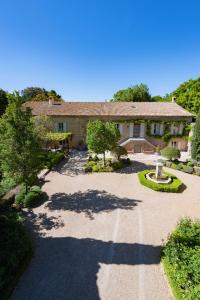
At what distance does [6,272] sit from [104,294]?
335 centimetres

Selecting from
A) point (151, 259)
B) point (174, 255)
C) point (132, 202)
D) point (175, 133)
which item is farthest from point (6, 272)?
point (175, 133)

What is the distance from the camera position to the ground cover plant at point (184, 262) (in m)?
5.55

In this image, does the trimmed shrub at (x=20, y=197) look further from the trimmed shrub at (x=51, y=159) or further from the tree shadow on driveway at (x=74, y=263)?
the trimmed shrub at (x=51, y=159)

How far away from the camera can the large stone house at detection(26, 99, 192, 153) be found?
25641 mm

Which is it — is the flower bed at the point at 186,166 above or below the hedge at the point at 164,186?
above

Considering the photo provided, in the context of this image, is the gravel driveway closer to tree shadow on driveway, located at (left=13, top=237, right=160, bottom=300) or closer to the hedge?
tree shadow on driveway, located at (left=13, top=237, right=160, bottom=300)

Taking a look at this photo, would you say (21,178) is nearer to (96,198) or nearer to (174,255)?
(96,198)

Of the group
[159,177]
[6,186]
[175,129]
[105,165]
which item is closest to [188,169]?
[159,177]

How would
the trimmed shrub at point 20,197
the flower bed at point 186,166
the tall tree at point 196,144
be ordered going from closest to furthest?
the trimmed shrub at point 20,197 < the flower bed at point 186,166 < the tall tree at point 196,144

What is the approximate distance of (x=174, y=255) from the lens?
6535 mm

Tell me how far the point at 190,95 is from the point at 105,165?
31.1 m

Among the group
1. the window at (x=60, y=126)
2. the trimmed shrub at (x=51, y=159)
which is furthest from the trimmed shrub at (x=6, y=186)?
the window at (x=60, y=126)

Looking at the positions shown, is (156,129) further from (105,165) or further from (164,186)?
(164,186)

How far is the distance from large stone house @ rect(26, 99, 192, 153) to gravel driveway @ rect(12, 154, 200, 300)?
1162 centimetres
